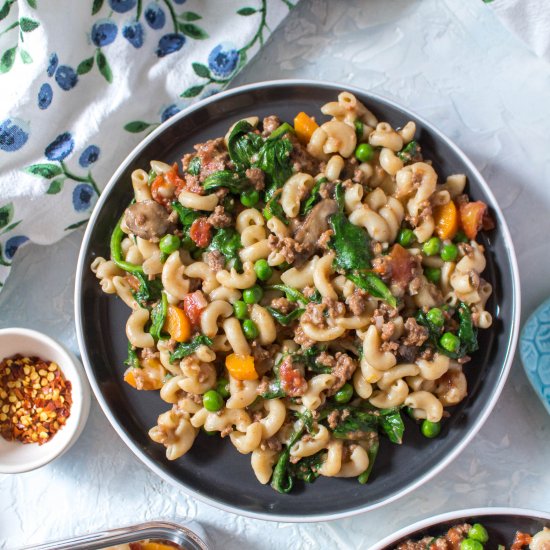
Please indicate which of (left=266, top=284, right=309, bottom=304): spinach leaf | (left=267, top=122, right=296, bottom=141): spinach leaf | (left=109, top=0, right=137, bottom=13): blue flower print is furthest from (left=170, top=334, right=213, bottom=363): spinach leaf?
(left=109, top=0, right=137, bottom=13): blue flower print

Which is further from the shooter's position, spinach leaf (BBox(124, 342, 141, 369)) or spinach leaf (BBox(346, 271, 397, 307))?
Answer: spinach leaf (BBox(124, 342, 141, 369))

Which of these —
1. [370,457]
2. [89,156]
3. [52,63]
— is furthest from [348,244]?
[52,63]

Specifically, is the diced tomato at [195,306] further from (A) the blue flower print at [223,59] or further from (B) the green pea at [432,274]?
(A) the blue flower print at [223,59]

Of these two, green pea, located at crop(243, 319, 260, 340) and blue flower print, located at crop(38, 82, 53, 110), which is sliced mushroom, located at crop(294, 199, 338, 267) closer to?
green pea, located at crop(243, 319, 260, 340)

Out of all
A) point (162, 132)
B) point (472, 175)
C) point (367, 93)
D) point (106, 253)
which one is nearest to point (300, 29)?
point (367, 93)

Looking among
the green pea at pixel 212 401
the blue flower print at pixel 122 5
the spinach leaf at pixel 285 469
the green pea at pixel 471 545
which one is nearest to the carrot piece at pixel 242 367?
the green pea at pixel 212 401

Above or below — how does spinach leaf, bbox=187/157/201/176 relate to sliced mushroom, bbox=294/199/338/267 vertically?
above

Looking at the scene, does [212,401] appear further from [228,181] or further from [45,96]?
[45,96]
